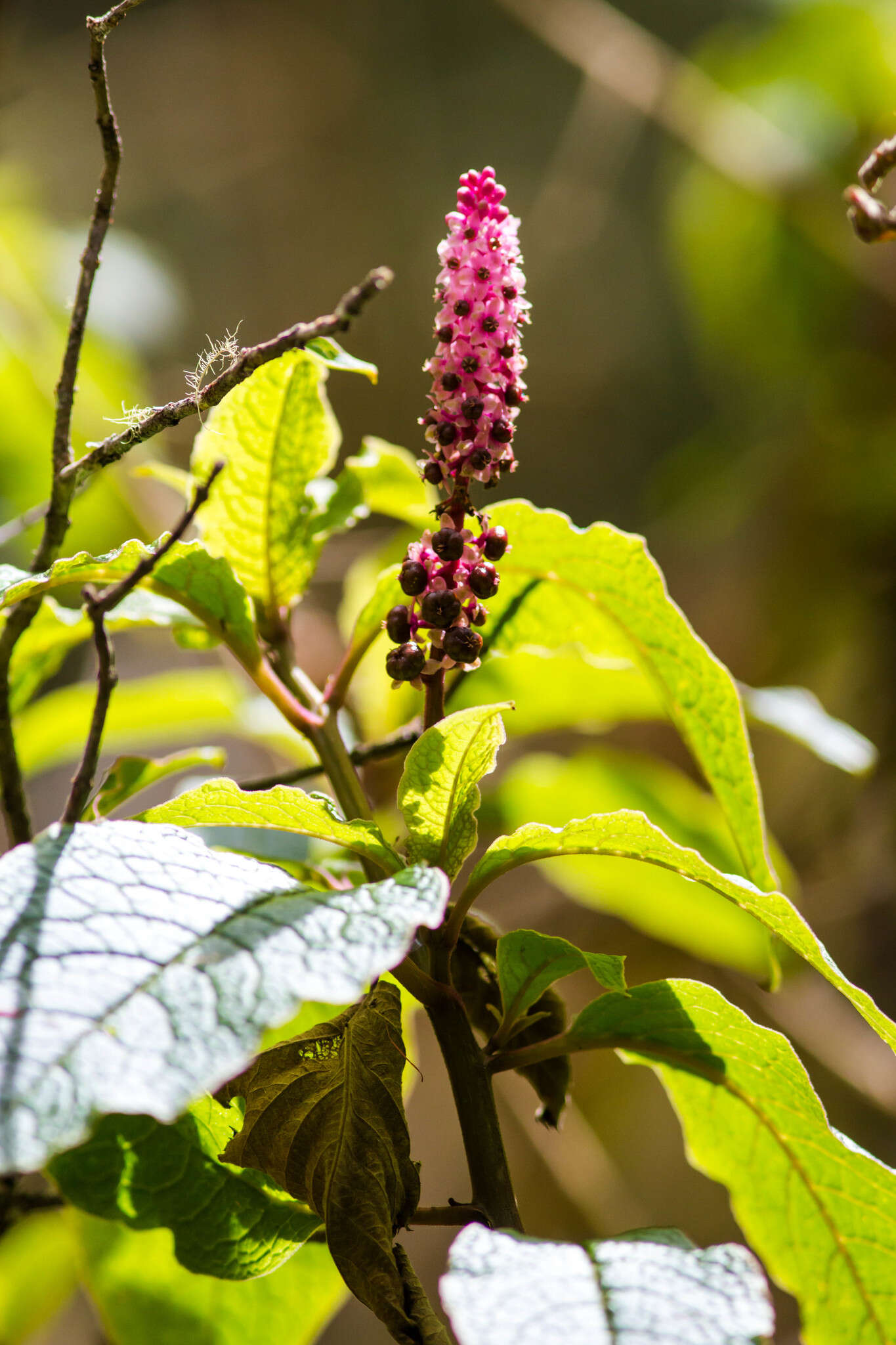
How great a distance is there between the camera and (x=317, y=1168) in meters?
0.31

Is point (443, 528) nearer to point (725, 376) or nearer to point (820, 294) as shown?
point (820, 294)

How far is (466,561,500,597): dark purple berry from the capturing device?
34cm

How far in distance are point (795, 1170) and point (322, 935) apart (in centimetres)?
21

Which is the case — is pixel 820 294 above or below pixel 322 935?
above

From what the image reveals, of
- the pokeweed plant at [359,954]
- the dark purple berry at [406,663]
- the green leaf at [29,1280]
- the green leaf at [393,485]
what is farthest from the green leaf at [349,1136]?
the green leaf at [29,1280]

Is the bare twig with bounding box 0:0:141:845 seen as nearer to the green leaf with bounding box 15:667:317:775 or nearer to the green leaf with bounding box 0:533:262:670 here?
the green leaf with bounding box 0:533:262:670

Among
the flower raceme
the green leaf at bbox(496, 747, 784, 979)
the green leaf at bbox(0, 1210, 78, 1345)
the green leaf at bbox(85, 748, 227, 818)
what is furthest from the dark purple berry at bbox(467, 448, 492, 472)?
the green leaf at bbox(0, 1210, 78, 1345)

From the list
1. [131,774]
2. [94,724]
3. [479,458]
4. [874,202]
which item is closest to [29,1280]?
[131,774]

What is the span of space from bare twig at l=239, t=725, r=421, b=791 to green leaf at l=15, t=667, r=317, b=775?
0.41ft

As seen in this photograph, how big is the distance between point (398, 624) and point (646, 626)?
11 cm

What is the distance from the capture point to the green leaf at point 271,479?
44cm

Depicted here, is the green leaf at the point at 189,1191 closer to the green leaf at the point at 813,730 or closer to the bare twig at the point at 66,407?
the bare twig at the point at 66,407

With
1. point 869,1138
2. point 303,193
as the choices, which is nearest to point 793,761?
point 869,1138

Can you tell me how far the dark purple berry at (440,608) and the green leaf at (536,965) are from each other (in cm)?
10
